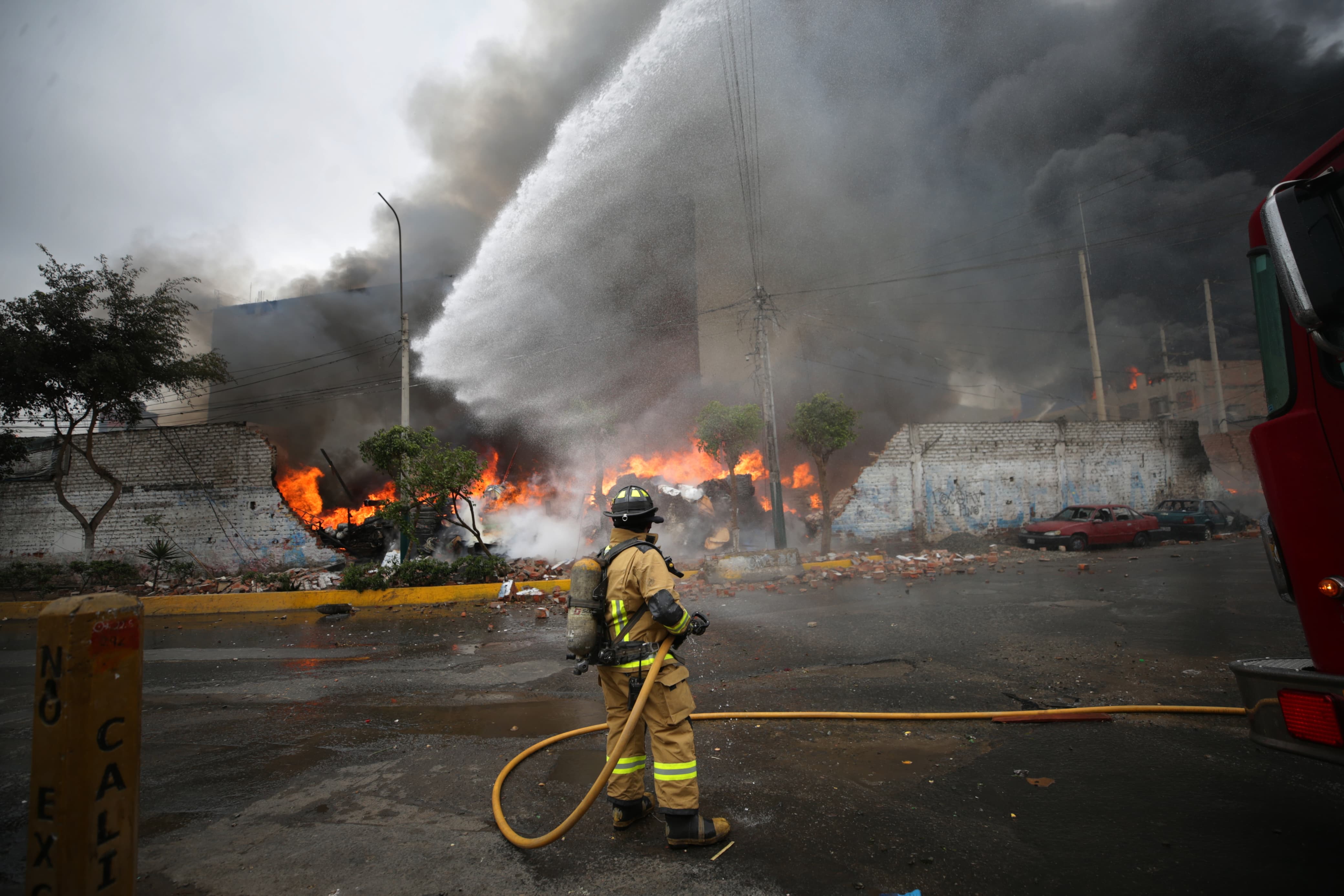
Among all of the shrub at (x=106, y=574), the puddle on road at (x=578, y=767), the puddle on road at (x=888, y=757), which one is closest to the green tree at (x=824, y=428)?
the puddle on road at (x=888, y=757)

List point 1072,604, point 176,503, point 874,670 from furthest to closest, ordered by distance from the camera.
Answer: point 176,503, point 1072,604, point 874,670

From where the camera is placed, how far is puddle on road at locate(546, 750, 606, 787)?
345cm

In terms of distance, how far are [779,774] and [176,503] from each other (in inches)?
737

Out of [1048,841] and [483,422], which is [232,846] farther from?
[483,422]

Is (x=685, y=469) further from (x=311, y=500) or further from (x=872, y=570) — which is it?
(x=311, y=500)

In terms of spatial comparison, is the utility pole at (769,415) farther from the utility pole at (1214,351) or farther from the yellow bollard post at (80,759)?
the utility pole at (1214,351)

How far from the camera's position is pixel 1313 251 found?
1955 mm

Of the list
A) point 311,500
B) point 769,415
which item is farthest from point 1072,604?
point 311,500

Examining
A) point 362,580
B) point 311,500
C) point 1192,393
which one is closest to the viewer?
point 362,580

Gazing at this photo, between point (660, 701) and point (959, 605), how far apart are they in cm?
680

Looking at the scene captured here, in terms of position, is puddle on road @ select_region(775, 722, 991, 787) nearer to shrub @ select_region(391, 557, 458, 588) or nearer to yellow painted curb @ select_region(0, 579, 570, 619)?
yellow painted curb @ select_region(0, 579, 570, 619)

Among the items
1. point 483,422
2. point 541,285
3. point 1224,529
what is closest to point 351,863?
point 541,285

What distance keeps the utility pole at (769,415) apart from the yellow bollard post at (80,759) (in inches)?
486

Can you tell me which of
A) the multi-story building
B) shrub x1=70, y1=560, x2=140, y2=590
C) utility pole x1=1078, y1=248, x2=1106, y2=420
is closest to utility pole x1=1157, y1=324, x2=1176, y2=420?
the multi-story building
